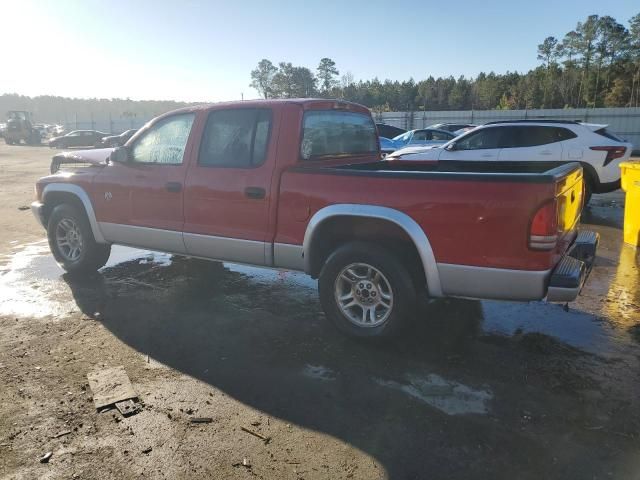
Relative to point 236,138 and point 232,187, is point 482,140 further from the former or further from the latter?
point 232,187

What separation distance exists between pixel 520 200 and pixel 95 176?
4.66 meters

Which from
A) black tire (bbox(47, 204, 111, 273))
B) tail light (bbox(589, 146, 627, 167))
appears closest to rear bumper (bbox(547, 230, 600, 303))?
black tire (bbox(47, 204, 111, 273))

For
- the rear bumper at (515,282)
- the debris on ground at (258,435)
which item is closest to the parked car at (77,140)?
the rear bumper at (515,282)

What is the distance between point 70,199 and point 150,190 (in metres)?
1.55

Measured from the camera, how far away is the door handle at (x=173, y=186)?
198 inches

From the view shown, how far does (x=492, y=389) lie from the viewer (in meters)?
3.46

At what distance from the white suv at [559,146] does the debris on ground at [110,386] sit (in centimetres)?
700

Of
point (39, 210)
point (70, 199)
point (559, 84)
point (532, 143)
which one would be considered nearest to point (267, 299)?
point (70, 199)

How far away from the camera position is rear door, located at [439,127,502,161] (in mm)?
9992

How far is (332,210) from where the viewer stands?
405cm

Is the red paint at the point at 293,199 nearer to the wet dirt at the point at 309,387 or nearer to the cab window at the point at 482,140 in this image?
the wet dirt at the point at 309,387

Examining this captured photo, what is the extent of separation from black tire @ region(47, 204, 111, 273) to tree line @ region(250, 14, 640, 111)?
50.1 metres

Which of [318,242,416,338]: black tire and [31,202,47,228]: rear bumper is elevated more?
[31,202,47,228]: rear bumper

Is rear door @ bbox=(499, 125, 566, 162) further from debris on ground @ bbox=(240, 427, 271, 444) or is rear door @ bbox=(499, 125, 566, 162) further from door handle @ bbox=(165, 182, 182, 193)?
debris on ground @ bbox=(240, 427, 271, 444)
